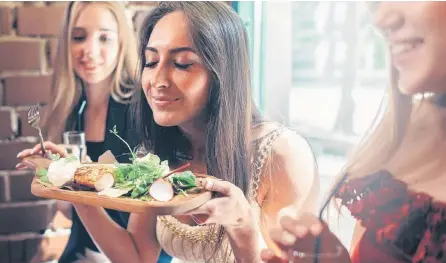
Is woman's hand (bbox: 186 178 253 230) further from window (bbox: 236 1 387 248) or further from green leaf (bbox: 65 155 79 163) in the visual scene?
green leaf (bbox: 65 155 79 163)

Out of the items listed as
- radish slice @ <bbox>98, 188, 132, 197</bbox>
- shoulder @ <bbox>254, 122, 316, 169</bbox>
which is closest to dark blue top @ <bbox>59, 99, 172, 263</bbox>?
radish slice @ <bbox>98, 188, 132, 197</bbox>

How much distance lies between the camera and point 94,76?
155 centimetres

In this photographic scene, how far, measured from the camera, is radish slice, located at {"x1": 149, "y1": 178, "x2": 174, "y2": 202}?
130 centimetres

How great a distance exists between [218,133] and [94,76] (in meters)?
0.46

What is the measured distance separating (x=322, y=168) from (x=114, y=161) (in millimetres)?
659

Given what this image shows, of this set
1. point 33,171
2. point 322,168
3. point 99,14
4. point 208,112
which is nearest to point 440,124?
point 322,168

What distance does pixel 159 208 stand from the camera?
128 centimetres

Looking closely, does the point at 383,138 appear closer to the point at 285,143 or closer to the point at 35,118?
the point at 285,143

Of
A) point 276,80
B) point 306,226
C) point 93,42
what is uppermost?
point 93,42

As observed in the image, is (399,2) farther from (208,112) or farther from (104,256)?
(104,256)

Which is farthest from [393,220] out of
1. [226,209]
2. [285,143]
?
[226,209]

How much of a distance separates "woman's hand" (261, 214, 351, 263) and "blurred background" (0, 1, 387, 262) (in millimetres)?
41

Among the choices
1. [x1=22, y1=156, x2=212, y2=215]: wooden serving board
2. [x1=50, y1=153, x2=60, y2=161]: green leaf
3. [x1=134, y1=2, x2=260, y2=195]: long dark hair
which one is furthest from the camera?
[x1=50, y1=153, x2=60, y2=161]: green leaf

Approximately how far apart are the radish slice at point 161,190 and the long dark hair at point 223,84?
203 mm
